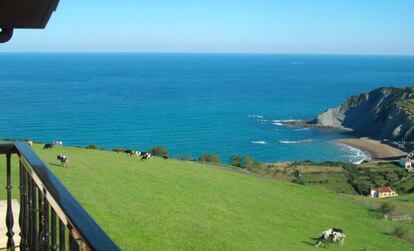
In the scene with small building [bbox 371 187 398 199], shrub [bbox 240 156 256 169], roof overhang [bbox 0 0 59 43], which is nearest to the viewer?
roof overhang [bbox 0 0 59 43]

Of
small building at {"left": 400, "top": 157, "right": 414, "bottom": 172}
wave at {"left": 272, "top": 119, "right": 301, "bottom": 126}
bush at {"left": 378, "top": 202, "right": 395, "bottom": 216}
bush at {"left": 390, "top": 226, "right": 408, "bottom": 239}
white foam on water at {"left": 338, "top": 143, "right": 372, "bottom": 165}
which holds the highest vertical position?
bush at {"left": 390, "top": 226, "right": 408, "bottom": 239}

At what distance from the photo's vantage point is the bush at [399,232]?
2255 cm

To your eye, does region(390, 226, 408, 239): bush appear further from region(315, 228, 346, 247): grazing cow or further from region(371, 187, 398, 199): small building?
region(371, 187, 398, 199): small building

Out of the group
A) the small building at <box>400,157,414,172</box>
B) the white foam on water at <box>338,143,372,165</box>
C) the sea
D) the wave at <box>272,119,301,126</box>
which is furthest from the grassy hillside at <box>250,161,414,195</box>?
the wave at <box>272,119,301,126</box>

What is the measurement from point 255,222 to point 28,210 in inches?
702

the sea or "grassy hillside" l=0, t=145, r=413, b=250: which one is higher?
"grassy hillside" l=0, t=145, r=413, b=250

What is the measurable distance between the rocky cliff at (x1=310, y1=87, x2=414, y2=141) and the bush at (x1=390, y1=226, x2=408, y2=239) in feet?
209

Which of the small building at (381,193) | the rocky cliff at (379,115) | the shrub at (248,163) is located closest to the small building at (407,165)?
the small building at (381,193)

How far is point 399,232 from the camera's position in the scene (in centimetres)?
2270

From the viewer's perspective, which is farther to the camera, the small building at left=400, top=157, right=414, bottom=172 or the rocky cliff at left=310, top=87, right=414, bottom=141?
the rocky cliff at left=310, top=87, right=414, bottom=141

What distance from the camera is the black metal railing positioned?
1980 mm

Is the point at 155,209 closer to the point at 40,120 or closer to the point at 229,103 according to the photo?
the point at 40,120

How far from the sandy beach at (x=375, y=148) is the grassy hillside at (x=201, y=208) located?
47790mm

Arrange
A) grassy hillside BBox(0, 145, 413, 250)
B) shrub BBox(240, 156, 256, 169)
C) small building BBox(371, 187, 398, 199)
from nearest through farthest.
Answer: grassy hillside BBox(0, 145, 413, 250)
small building BBox(371, 187, 398, 199)
shrub BBox(240, 156, 256, 169)
